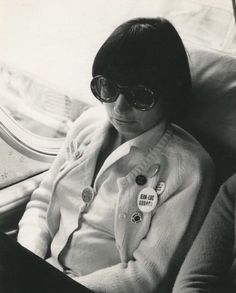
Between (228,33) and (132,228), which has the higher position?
(228,33)

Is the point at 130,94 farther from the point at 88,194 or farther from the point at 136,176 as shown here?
the point at 88,194

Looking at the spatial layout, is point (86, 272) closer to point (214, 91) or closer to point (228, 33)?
point (214, 91)

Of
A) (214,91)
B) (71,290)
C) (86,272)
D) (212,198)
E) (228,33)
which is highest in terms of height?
(228,33)

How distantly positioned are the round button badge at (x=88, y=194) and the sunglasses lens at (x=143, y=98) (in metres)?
0.29

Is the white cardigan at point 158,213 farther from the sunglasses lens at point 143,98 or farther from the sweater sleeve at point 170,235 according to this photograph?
the sunglasses lens at point 143,98

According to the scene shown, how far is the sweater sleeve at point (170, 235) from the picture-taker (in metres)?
1.00

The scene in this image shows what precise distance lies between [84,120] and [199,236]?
1.73 feet

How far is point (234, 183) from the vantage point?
0.97 meters

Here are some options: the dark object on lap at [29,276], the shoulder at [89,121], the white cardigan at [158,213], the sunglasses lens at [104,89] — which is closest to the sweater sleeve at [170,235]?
the white cardigan at [158,213]

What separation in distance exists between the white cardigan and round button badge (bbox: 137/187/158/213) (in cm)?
1

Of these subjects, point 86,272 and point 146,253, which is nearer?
point 146,253

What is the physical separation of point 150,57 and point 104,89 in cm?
14

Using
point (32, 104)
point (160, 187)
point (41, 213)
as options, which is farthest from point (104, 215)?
point (32, 104)

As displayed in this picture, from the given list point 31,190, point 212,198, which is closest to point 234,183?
point 212,198
